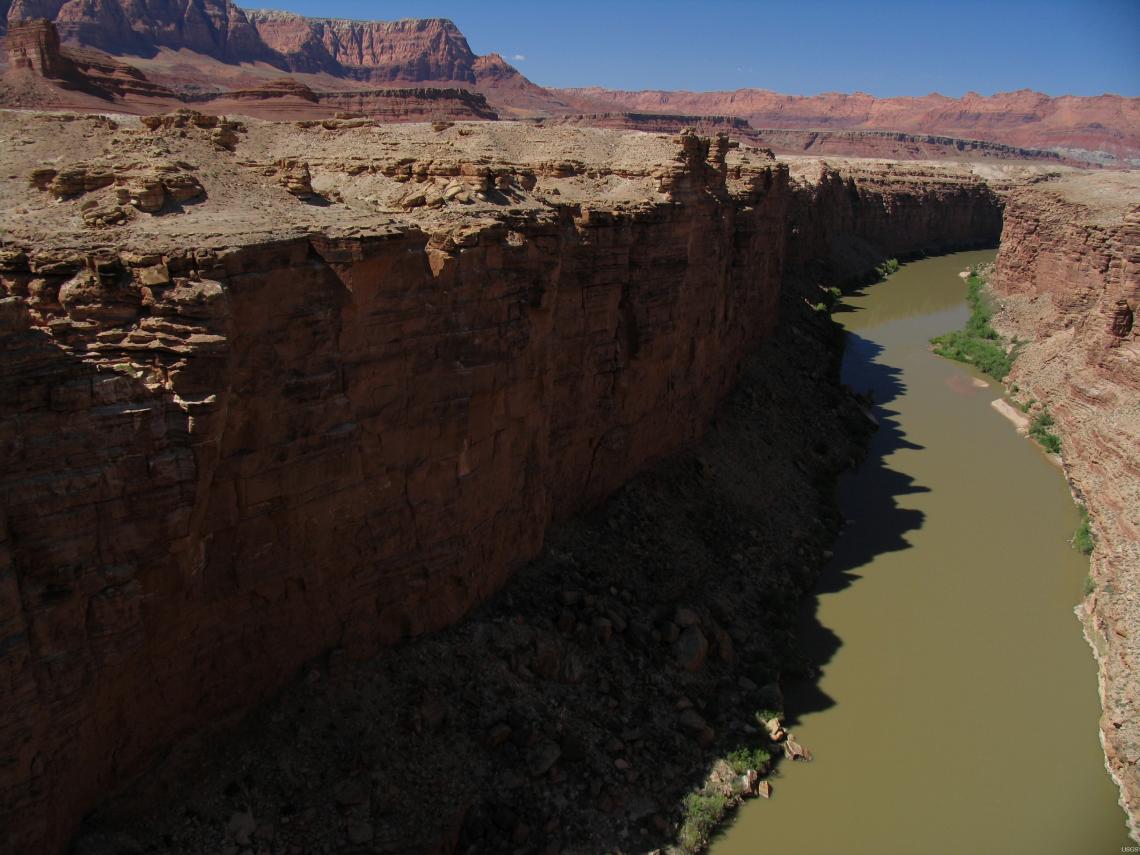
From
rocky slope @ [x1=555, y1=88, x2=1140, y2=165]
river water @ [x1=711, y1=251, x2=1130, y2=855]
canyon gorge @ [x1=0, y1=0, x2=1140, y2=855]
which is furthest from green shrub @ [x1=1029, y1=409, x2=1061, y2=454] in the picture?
rocky slope @ [x1=555, y1=88, x2=1140, y2=165]

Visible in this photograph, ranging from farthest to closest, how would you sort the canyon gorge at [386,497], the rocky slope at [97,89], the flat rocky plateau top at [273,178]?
the rocky slope at [97,89]
the flat rocky plateau top at [273,178]
the canyon gorge at [386,497]

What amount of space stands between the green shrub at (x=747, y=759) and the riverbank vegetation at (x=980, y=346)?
24.3 metres

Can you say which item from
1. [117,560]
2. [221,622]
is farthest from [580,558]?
[117,560]

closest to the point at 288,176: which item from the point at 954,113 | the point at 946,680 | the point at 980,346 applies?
the point at 946,680

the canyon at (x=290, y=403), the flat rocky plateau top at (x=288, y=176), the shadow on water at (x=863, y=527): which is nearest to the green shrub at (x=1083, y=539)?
the canyon at (x=290, y=403)

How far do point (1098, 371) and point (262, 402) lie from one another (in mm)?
23949

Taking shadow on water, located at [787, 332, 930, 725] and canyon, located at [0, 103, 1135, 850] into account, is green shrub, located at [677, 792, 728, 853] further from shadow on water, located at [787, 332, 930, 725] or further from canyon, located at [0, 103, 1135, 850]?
shadow on water, located at [787, 332, 930, 725]

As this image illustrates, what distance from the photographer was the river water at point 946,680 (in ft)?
41.4

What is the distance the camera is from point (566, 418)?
48.8 ft

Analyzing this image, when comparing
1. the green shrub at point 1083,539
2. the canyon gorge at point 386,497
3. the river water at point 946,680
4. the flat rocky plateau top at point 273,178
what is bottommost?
the river water at point 946,680

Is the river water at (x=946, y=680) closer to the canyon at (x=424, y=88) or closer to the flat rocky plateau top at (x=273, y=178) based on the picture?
the flat rocky plateau top at (x=273, y=178)

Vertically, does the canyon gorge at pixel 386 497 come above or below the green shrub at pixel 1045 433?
above

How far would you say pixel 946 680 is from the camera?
50.8 ft

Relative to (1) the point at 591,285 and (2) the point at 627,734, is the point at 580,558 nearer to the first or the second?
(2) the point at 627,734
